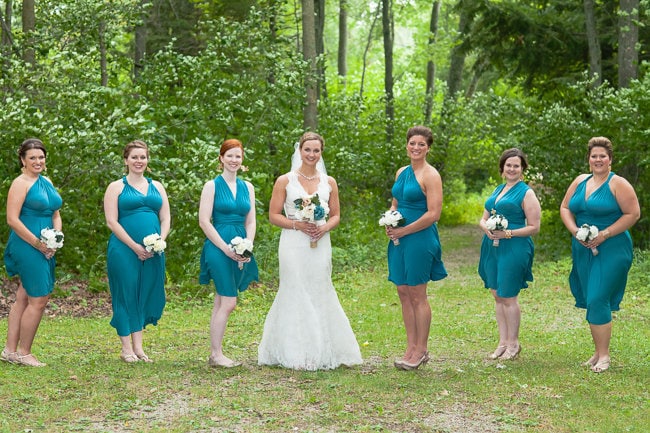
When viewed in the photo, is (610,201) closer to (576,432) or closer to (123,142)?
(576,432)

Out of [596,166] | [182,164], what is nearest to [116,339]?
[182,164]

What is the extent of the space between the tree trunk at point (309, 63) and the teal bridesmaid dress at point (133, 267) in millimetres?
8354

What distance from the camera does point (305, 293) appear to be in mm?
8570

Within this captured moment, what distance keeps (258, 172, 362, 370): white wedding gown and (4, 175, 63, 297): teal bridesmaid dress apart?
2185 mm

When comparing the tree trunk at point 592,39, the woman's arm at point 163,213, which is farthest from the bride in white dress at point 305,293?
the tree trunk at point 592,39

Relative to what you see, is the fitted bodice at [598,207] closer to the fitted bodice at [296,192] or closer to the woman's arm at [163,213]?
the fitted bodice at [296,192]

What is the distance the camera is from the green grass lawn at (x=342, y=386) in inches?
263

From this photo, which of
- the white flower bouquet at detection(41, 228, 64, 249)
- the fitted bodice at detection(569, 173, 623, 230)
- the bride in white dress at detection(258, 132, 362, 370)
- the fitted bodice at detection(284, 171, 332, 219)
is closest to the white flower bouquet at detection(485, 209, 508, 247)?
the fitted bodice at detection(569, 173, 623, 230)

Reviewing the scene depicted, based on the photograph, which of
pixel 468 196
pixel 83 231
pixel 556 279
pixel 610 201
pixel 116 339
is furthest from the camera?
pixel 468 196

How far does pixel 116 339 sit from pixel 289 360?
111 inches

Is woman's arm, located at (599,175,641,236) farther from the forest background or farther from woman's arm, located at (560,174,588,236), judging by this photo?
the forest background

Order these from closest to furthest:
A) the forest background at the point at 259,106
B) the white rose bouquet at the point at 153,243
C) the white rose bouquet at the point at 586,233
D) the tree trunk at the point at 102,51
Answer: the white rose bouquet at the point at 586,233, the white rose bouquet at the point at 153,243, the forest background at the point at 259,106, the tree trunk at the point at 102,51

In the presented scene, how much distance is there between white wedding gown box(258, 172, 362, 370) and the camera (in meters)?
8.49

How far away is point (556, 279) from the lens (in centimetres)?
1520
